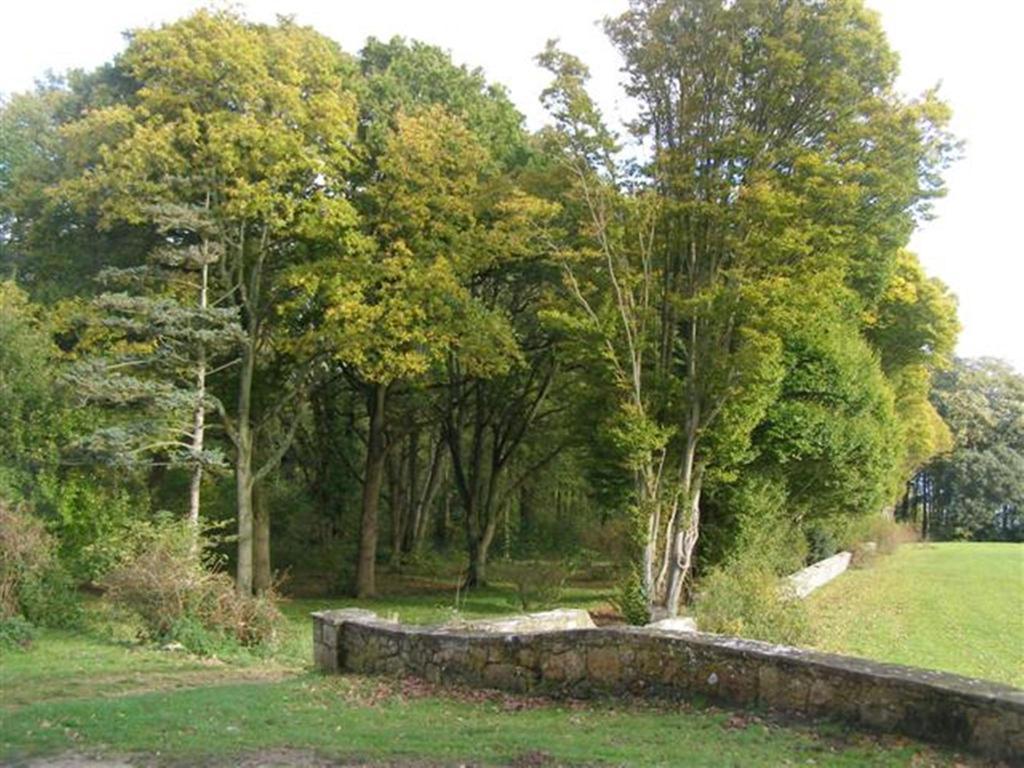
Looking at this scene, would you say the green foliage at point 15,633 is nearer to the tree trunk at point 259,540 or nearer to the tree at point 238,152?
the tree at point 238,152

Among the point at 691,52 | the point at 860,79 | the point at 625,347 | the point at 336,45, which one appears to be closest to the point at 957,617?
the point at 625,347

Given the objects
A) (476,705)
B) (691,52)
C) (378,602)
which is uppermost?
(691,52)

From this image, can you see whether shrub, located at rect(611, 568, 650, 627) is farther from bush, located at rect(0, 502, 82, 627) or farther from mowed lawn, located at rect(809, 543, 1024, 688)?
bush, located at rect(0, 502, 82, 627)

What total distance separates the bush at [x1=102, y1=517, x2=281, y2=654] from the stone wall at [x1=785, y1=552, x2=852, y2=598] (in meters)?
14.0

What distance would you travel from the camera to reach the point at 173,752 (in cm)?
650

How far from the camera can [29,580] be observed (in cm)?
1457

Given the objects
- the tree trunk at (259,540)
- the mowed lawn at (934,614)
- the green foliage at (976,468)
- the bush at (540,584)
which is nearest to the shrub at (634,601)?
the bush at (540,584)

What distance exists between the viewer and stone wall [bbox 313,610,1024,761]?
19.5 ft

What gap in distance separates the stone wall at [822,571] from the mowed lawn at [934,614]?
30 cm

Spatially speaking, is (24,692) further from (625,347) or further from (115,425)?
(625,347)

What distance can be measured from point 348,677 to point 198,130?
1300cm

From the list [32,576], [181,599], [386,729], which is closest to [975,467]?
[181,599]

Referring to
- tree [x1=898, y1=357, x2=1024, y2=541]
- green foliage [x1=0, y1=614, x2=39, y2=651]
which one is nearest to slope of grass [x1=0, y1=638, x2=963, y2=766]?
green foliage [x1=0, y1=614, x2=39, y2=651]

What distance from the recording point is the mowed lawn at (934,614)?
15.6m
